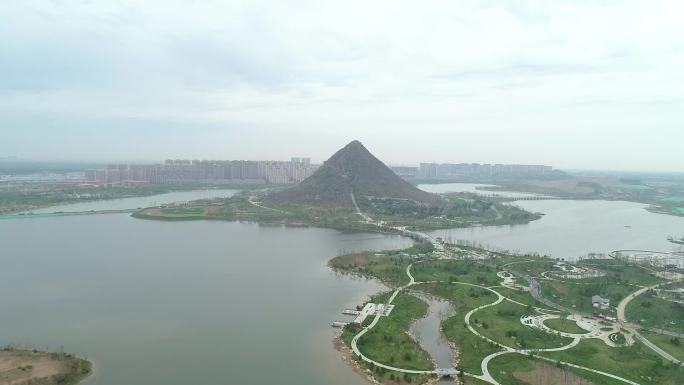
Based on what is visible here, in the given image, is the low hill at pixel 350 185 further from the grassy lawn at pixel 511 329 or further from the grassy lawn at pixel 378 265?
the grassy lawn at pixel 511 329

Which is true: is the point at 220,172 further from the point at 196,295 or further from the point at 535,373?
the point at 535,373

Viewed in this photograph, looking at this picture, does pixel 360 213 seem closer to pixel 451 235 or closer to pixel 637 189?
pixel 451 235

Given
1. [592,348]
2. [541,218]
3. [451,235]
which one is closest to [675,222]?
[541,218]

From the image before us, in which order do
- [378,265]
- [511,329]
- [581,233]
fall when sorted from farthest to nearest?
[581,233] < [378,265] < [511,329]

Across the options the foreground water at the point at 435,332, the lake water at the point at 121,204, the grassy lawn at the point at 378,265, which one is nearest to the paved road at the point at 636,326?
the foreground water at the point at 435,332

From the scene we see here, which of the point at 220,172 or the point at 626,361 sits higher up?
the point at 220,172

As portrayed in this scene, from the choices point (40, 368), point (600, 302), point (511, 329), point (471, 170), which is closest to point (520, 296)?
point (600, 302)
